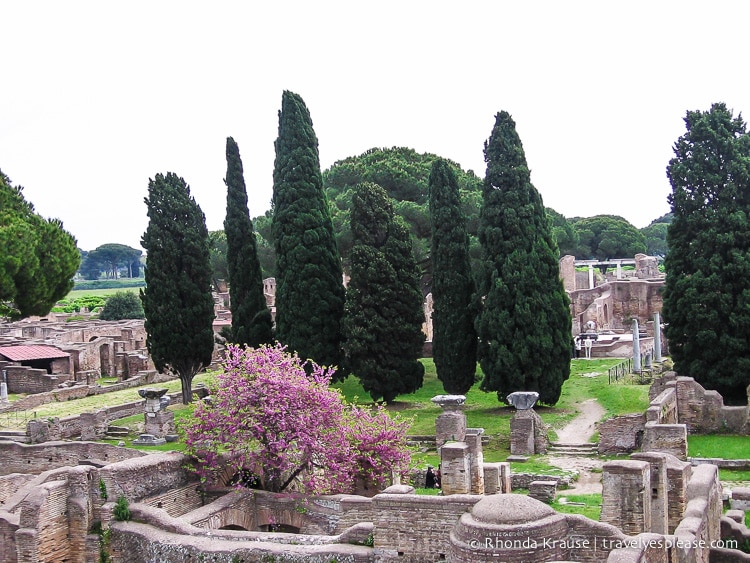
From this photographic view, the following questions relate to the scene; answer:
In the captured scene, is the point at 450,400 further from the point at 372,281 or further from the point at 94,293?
the point at 94,293

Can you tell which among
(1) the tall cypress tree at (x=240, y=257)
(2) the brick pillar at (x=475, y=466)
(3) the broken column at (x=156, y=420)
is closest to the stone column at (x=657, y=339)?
(1) the tall cypress tree at (x=240, y=257)

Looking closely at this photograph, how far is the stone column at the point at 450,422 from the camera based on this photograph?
2219 cm

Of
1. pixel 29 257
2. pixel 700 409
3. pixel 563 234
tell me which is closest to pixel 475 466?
pixel 700 409

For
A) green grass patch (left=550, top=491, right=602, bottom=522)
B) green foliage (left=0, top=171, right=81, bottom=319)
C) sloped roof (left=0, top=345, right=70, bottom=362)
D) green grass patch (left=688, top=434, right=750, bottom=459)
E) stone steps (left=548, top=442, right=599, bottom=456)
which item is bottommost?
green grass patch (left=550, top=491, right=602, bottom=522)

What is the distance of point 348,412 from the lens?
750 inches

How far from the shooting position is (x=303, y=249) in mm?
29391

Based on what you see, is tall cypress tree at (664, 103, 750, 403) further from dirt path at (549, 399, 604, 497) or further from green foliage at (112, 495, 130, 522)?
green foliage at (112, 495, 130, 522)

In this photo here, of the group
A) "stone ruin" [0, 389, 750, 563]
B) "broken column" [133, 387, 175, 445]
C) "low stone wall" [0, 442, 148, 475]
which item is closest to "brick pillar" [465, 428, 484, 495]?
"stone ruin" [0, 389, 750, 563]

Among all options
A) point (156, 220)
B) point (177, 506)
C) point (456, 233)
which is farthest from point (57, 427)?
point (456, 233)

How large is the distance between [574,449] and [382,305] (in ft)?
28.2

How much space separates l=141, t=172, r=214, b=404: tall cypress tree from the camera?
102ft

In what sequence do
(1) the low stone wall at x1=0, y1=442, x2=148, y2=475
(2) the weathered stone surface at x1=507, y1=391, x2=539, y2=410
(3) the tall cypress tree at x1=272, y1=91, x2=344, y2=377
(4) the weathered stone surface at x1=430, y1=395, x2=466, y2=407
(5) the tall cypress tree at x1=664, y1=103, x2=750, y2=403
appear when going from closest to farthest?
(2) the weathered stone surface at x1=507, y1=391, x2=539, y2=410 → (4) the weathered stone surface at x1=430, y1=395, x2=466, y2=407 → (1) the low stone wall at x1=0, y1=442, x2=148, y2=475 → (5) the tall cypress tree at x1=664, y1=103, x2=750, y2=403 → (3) the tall cypress tree at x1=272, y1=91, x2=344, y2=377

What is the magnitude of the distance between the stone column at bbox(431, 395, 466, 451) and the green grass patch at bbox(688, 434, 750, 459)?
225 inches

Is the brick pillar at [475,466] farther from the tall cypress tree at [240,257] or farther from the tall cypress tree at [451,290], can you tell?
the tall cypress tree at [240,257]
